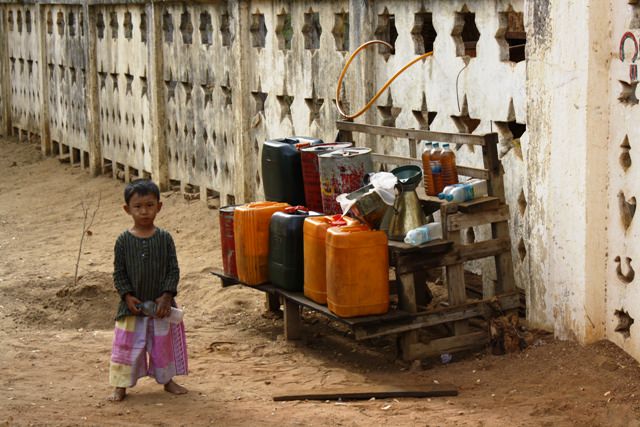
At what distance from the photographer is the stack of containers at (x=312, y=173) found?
7637 mm

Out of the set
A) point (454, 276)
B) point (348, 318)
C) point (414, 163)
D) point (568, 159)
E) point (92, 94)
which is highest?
point (92, 94)

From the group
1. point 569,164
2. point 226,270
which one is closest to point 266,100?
point 226,270

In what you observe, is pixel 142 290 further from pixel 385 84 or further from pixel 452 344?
pixel 385 84

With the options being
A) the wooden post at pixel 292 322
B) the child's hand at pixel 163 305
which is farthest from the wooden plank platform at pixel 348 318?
the child's hand at pixel 163 305

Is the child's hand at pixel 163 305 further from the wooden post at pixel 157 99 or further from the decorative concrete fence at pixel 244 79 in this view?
the wooden post at pixel 157 99

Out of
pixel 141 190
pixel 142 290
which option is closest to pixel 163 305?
pixel 142 290

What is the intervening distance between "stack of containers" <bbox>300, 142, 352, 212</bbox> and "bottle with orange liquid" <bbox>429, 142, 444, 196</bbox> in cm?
79

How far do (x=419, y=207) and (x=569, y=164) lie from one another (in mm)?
939

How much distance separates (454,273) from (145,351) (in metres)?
1.91

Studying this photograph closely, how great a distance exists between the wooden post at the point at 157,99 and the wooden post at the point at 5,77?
7.90 meters

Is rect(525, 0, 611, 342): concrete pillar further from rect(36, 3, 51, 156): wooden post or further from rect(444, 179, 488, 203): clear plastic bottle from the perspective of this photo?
rect(36, 3, 51, 156): wooden post

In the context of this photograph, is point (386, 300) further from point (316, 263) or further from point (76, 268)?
point (76, 268)

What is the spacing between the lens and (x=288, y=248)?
726cm

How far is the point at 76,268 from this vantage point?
9695 millimetres
